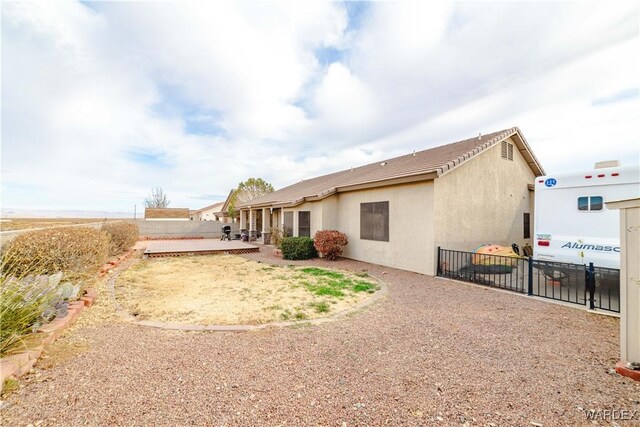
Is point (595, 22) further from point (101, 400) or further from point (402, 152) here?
point (101, 400)

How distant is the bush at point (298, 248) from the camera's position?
42.1ft

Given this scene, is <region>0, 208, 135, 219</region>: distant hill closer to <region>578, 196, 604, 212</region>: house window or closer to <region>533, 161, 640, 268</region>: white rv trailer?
<region>533, 161, 640, 268</region>: white rv trailer

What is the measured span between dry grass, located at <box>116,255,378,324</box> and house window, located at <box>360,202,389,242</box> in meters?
2.59

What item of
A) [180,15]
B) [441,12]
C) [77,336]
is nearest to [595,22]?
[441,12]

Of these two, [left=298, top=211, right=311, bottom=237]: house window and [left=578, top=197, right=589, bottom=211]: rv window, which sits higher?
[left=578, top=197, right=589, bottom=211]: rv window

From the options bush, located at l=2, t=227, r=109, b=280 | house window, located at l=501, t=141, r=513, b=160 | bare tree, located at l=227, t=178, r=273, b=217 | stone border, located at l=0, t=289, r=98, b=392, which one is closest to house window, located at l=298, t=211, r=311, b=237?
bush, located at l=2, t=227, r=109, b=280

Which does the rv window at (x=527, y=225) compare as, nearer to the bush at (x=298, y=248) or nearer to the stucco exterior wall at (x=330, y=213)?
the stucco exterior wall at (x=330, y=213)

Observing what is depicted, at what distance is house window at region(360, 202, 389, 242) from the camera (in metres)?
10.9

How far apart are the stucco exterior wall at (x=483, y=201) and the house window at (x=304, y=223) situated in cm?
681

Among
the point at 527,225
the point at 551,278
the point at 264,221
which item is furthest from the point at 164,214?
the point at 551,278

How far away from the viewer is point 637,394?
2867mm

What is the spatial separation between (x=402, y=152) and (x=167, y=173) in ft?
90.1

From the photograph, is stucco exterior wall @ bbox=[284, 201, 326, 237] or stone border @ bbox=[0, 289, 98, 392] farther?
stucco exterior wall @ bbox=[284, 201, 326, 237]

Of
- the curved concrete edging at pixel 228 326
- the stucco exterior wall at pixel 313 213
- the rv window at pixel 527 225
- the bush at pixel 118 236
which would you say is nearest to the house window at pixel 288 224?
the stucco exterior wall at pixel 313 213
